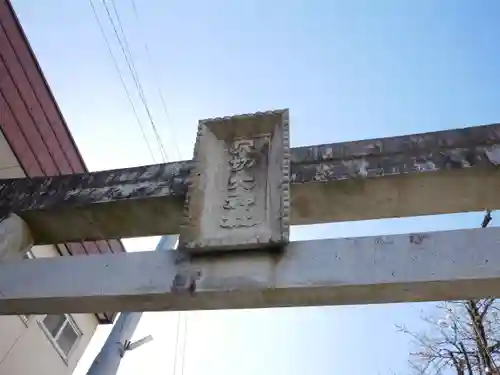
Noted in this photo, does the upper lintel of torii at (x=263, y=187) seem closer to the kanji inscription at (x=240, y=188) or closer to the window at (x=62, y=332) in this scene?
the kanji inscription at (x=240, y=188)

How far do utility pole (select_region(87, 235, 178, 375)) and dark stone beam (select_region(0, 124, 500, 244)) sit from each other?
1765mm

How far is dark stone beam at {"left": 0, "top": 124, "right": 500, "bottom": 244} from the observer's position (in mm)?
3049

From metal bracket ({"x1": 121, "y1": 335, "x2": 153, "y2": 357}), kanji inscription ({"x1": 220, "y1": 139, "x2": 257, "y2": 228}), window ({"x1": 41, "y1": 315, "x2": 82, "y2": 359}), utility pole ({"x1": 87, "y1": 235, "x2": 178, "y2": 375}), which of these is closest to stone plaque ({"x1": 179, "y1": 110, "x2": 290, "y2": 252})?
kanji inscription ({"x1": 220, "y1": 139, "x2": 257, "y2": 228})

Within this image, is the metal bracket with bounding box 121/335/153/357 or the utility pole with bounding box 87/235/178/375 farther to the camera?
the metal bracket with bounding box 121/335/153/357

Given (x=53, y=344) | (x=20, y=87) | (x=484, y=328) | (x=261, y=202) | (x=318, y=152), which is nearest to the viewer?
(x=261, y=202)

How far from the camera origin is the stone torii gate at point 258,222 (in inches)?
102

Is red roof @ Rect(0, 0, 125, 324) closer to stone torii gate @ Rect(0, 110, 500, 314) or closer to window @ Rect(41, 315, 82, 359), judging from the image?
window @ Rect(41, 315, 82, 359)

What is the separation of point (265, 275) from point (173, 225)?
106 centimetres

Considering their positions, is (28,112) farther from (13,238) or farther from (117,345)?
(117,345)

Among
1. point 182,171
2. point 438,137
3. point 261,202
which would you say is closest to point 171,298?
point 261,202

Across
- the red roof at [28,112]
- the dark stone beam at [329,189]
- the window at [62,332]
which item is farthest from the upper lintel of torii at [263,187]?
the window at [62,332]

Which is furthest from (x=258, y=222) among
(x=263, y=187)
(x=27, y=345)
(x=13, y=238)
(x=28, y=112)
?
(x=27, y=345)

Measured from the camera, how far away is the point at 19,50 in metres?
4.95

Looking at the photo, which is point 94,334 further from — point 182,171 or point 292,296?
point 292,296
